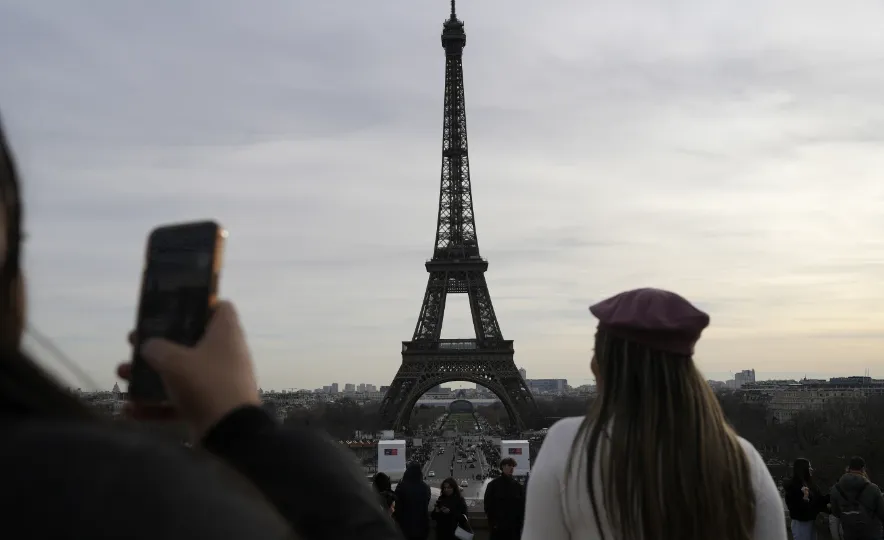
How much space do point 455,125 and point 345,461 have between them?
49.5m

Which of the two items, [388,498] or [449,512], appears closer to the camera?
[449,512]

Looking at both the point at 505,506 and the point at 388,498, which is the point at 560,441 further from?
the point at 388,498

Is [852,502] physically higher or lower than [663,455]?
lower

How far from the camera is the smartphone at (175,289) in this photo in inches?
53.2

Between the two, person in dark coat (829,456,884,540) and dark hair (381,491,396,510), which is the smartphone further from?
person in dark coat (829,456,884,540)

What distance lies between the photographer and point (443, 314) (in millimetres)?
50312

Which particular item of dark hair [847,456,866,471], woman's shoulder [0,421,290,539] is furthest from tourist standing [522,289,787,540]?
dark hair [847,456,866,471]

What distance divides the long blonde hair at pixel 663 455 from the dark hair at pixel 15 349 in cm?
191

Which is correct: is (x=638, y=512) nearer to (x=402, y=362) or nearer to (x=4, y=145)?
(x=4, y=145)

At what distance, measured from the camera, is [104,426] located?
72 centimetres

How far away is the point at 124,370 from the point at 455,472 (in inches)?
2095

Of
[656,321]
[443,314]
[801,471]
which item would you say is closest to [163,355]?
[656,321]

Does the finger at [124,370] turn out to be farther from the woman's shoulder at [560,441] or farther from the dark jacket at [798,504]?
the dark jacket at [798,504]

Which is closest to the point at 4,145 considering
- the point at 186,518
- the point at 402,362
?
the point at 186,518
